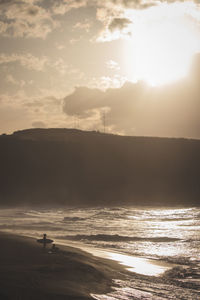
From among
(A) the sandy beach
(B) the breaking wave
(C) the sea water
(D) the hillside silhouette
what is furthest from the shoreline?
(D) the hillside silhouette

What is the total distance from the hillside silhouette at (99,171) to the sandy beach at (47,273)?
149 feet

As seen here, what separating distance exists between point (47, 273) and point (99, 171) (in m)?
65.1

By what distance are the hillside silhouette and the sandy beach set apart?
45.5m

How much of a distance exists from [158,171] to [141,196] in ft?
43.2

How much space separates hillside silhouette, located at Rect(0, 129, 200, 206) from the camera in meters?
63.6

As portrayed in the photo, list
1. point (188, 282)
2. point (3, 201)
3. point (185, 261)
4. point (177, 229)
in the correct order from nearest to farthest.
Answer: point (188, 282) → point (185, 261) → point (177, 229) → point (3, 201)

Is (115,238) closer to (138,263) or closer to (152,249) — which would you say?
(152,249)

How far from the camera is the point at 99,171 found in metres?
74.4

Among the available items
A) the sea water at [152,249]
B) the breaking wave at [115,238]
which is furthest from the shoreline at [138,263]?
the breaking wave at [115,238]

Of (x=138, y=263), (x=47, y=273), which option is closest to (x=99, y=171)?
(x=138, y=263)

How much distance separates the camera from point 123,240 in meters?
20.0

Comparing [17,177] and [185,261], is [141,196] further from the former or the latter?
[185,261]

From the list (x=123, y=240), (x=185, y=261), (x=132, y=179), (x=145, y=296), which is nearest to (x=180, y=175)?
(x=132, y=179)

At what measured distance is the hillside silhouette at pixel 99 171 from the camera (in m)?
63.6
